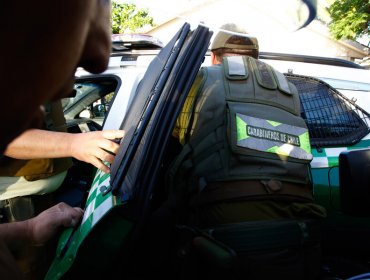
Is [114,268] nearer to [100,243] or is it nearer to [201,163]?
[100,243]

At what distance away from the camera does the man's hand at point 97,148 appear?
5.03ft

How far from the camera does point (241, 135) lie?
1559 millimetres

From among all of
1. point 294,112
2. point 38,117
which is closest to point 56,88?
point 38,117

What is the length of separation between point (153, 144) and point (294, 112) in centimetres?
73

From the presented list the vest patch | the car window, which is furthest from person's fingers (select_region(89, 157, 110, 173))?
the car window

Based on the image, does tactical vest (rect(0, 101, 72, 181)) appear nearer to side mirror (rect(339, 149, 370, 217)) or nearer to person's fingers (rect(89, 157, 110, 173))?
person's fingers (rect(89, 157, 110, 173))

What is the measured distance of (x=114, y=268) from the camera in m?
1.56

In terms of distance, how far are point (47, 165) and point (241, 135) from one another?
1323mm

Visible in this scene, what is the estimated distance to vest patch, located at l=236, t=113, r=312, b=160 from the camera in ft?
5.13

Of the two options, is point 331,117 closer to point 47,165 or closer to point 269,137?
point 269,137

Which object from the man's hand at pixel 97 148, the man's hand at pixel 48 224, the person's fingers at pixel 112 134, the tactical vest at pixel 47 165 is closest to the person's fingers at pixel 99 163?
the man's hand at pixel 97 148

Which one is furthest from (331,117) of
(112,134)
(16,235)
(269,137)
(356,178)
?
(16,235)

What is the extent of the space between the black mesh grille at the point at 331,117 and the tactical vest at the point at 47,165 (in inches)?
64.0

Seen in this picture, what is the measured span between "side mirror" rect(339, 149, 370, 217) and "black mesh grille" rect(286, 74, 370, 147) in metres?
1.16
